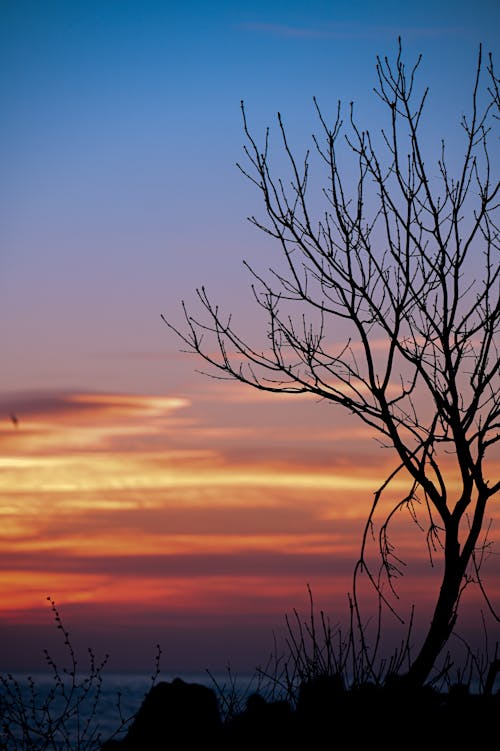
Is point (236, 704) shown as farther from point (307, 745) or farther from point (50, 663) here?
point (50, 663)

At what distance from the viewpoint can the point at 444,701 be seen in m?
6.81

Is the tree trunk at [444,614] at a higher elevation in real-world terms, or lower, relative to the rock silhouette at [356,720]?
higher

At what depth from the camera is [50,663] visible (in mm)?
7328

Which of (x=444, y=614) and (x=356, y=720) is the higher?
(x=444, y=614)

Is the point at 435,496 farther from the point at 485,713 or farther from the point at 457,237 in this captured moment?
the point at 457,237

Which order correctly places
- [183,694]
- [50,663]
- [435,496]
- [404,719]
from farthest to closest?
[183,694]
[50,663]
[435,496]
[404,719]

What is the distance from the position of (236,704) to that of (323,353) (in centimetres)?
294

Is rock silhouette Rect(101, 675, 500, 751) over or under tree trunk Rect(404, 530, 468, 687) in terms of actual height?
under

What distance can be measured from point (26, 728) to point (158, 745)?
1304 mm

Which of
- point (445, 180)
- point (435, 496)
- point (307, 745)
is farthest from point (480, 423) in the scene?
point (307, 745)

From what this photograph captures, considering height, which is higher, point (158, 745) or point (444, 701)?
point (444, 701)

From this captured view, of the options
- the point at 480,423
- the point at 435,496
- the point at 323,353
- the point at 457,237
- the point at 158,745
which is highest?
the point at 457,237

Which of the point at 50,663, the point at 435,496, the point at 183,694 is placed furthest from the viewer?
the point at 183,694

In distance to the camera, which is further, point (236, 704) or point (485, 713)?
point (236, 704)
